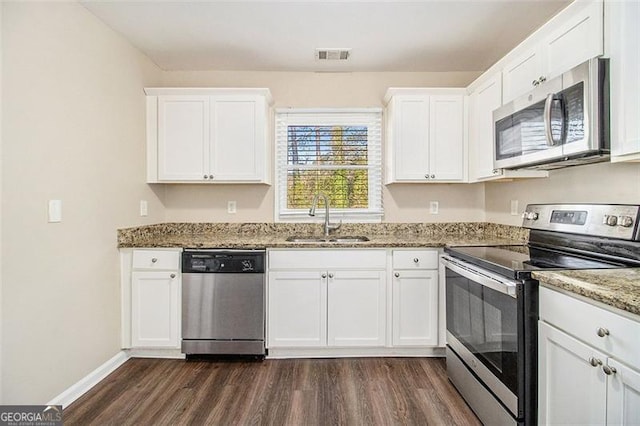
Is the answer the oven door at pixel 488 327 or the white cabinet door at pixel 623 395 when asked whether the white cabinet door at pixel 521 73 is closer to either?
the oven door at pixel 488 327

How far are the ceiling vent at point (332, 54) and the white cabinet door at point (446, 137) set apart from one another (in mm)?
785

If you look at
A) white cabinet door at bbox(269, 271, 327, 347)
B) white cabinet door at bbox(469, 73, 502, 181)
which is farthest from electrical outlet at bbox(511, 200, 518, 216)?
white cabinet door at bbox(269, 271, 327, 347)

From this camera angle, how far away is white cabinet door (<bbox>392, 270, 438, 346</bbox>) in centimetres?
254

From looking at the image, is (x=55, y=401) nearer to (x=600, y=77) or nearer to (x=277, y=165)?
(x=277, y=165)

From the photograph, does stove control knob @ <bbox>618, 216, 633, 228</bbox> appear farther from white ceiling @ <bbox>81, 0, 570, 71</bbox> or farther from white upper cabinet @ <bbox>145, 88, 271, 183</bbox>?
white upper cabinet @ <bbox>145, 88, 271, 183</bbox>

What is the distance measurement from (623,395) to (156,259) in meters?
2.60

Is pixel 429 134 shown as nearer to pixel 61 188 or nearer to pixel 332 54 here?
pixel 332 54

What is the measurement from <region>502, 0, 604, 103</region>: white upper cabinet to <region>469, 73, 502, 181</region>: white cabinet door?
0.47 ft

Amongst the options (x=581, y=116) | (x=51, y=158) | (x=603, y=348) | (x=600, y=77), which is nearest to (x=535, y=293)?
(x=603, y=348)

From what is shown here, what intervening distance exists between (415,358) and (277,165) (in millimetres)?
1986

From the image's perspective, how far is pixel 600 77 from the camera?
4.84 ft

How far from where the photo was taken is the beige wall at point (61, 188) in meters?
1.67

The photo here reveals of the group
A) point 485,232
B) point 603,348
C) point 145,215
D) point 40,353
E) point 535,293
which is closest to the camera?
point 603,348

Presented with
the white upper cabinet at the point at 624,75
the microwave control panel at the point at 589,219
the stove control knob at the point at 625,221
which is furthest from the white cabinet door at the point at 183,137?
the stove control knob at the point at 625,221
